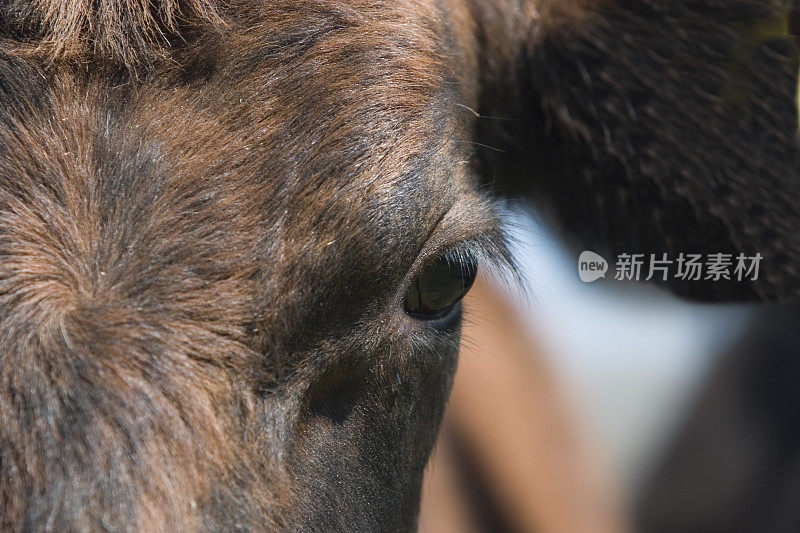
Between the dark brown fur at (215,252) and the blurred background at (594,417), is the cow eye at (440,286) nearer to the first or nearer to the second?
the dark brown fur at (215,252)

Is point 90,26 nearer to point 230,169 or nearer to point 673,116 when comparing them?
point 230,169

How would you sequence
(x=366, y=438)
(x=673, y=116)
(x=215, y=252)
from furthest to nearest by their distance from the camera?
(x=673, y=116) < (x=366, y=438) < (x=215, y=252)

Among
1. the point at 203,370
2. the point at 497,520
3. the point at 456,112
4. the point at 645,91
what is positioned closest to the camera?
the point at 203,370

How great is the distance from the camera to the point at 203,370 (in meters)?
1.14

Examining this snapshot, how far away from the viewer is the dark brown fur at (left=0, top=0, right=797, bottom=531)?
1.05 meters

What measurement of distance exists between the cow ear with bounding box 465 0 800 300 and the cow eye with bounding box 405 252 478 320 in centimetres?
50

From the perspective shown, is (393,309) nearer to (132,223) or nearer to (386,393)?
(386,393)

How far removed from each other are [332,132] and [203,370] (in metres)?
0.42

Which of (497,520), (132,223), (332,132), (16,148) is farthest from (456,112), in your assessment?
(497,520)

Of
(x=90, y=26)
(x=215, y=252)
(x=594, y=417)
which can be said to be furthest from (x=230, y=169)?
(x=594, y=417)

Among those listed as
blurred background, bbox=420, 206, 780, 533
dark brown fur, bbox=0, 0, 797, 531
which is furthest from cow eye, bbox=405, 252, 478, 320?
blurred background, bbox=420, 206, 780, 533

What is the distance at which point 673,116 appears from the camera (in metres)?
1.91

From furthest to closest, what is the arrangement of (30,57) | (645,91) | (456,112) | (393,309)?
(645,91) < (456,112) < (393,309) < (30,57)

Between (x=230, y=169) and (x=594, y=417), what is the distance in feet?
9.30
